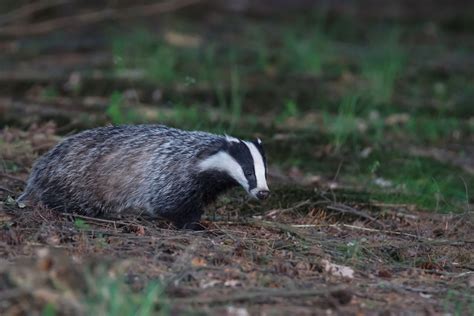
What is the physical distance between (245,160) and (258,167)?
0.10 metres

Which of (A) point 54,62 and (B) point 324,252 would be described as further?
(A) point 54,62

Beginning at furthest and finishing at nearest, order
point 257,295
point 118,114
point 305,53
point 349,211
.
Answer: point 305,53
point 118,114
point 349,211
point 257,295

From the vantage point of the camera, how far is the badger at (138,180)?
6903 mm

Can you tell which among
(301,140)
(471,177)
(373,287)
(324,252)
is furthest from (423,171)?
(373,287)

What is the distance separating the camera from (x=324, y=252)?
6395 mm

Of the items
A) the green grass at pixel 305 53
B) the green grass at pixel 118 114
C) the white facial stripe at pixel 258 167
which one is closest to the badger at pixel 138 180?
the white facial stripe at pixel 258 167

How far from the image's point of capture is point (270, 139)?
951 centimetres

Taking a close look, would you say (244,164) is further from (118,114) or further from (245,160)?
(118,114)

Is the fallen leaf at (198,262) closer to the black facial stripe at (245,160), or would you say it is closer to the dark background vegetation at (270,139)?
the dark background vegetation at (270,139)

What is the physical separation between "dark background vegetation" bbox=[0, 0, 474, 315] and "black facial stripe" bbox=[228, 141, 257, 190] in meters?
0.35

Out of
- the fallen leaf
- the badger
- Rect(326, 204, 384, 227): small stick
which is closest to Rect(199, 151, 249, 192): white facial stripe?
the badger

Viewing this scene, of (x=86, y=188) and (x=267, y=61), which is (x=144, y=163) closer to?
(x=86, y=188)

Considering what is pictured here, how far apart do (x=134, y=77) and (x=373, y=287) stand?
21.0ft

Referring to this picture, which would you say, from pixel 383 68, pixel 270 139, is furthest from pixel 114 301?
pixel 383 68
